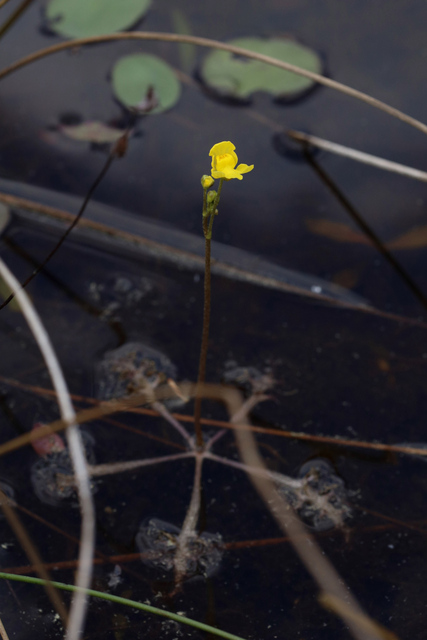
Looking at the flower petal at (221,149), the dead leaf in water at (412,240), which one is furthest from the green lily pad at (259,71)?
the flower petal at (221,149)

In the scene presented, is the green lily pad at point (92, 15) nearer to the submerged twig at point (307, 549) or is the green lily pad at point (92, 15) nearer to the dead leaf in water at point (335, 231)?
the dead leaf in water at point (335, 231)

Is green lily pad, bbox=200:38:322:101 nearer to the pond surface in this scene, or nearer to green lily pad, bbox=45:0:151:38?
the pond surface

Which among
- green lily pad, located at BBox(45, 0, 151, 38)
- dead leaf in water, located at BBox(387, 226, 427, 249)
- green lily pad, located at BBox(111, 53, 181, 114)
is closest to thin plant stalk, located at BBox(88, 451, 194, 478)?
dead leaf in water, located at BBox(387, 226, 427, 249)

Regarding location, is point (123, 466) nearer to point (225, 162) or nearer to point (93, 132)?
point (225, 162)

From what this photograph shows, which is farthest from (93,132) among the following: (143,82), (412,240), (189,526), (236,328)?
(189,526)

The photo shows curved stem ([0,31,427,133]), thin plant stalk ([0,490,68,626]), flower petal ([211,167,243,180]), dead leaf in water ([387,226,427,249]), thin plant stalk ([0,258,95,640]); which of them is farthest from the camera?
dead leaf in water ([387,226,427,249])

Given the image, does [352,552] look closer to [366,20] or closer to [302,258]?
[302,258]
